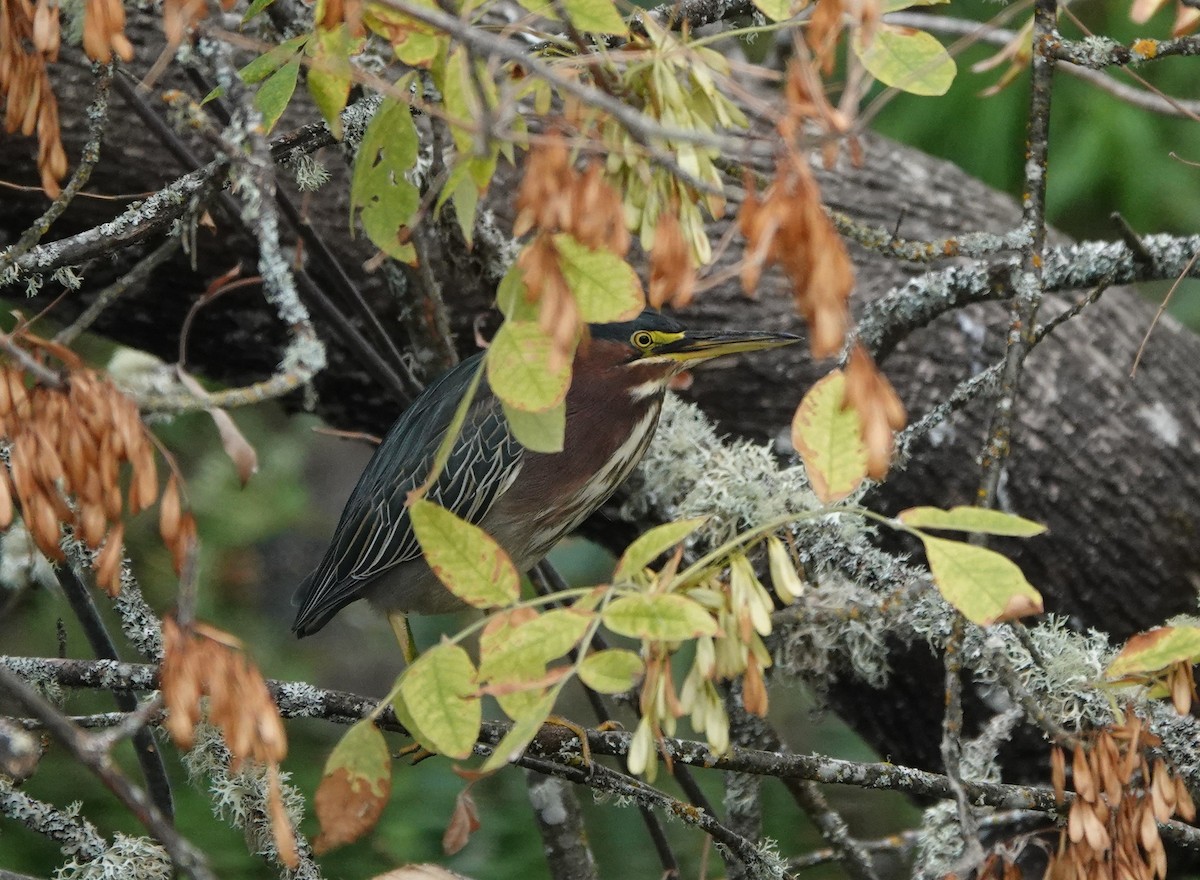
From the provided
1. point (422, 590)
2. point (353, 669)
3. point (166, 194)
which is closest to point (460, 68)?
point (166, 194)

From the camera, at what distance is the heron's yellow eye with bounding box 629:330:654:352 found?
2.52 m

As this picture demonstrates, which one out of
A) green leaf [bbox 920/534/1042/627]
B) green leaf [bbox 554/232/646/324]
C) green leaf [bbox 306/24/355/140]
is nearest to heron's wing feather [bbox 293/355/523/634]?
green leaf [bbox 306/24/355/140]

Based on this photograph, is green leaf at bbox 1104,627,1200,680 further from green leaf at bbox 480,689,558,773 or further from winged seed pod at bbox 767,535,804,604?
green leaf at bbox 480,689,558,773

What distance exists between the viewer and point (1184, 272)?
2.07 m

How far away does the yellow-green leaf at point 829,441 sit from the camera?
125 centimetres

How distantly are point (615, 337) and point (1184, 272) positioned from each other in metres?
1.01

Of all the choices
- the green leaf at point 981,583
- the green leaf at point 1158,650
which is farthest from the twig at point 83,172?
the green leaf at point 1158,650

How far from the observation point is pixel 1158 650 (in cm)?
137

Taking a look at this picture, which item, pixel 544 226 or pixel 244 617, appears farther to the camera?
pixel 244 617

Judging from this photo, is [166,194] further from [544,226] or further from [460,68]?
[544,226]

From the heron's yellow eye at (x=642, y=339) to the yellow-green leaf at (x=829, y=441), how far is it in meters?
1.26

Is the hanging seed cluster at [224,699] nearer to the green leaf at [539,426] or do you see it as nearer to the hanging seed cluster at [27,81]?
the green leaf at [539,426]

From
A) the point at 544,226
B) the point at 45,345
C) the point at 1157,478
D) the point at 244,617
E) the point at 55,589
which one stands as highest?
the point at 544,226

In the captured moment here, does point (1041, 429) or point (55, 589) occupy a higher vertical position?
Result: point (1041, 429)
